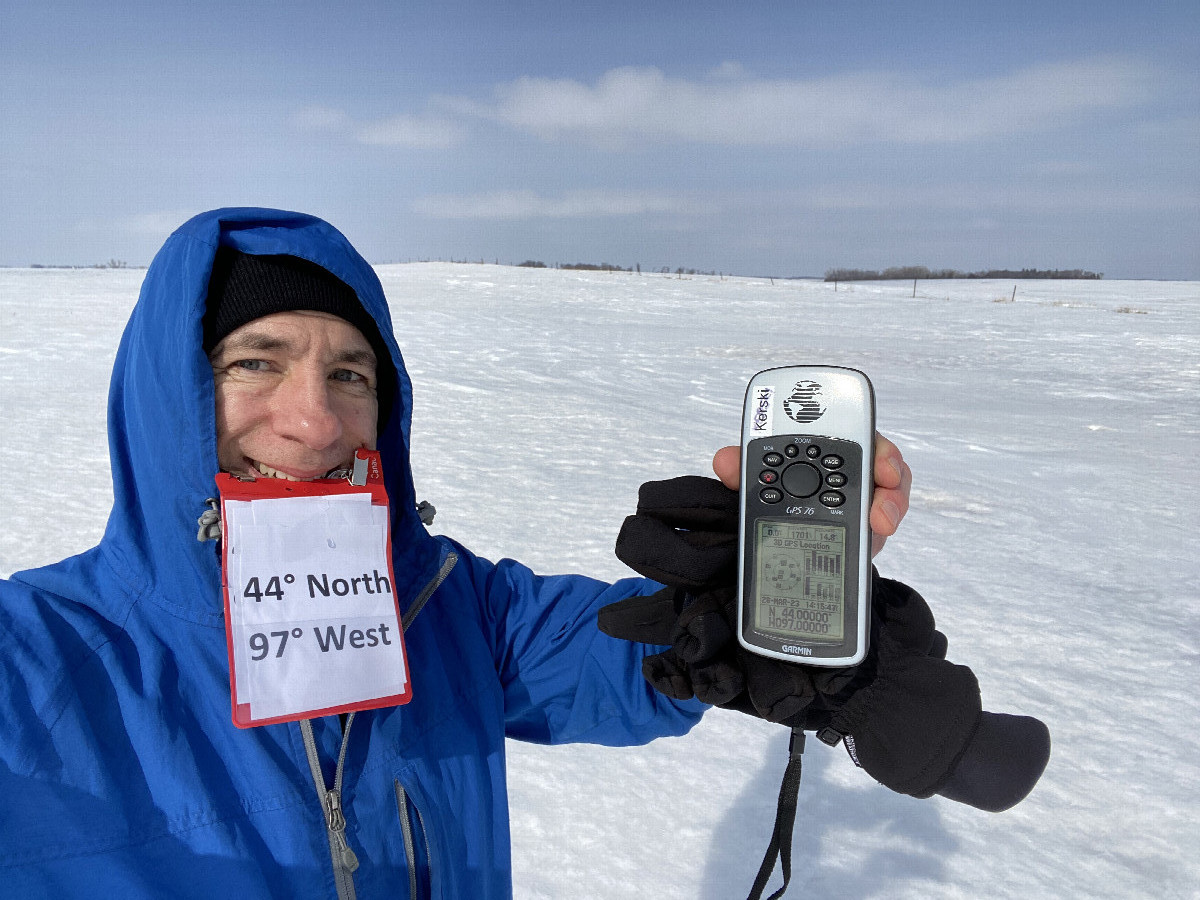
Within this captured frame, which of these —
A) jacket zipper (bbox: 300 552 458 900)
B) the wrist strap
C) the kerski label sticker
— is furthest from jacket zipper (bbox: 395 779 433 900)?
the wrist strap

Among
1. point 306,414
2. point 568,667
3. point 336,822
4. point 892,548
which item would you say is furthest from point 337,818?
point 892,548

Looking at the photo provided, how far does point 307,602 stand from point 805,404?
31.9 inches

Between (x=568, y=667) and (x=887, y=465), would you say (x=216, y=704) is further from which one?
(x=887, y=465)

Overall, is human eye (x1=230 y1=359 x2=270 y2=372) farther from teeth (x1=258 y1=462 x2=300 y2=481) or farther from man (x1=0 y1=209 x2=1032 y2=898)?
teeth (x1=258 y1=462 x2=300 y2=481)

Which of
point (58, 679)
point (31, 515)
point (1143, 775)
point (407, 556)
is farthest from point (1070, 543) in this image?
point (31, 515)

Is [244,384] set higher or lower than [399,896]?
higher

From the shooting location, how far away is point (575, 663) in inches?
56.1

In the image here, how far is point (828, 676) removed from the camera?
1145 mm

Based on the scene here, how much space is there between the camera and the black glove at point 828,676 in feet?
3.50

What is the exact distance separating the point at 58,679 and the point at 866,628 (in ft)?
3.44

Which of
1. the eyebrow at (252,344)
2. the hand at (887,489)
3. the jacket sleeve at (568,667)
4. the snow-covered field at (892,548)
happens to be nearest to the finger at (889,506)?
the hand at (887,489)

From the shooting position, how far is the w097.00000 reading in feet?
3.79

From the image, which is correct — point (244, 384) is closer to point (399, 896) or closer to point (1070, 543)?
point (399, 896)

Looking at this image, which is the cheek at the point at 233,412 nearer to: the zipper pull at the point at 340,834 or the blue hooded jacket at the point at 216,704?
the blue hooded jacket at the point at 216,704
